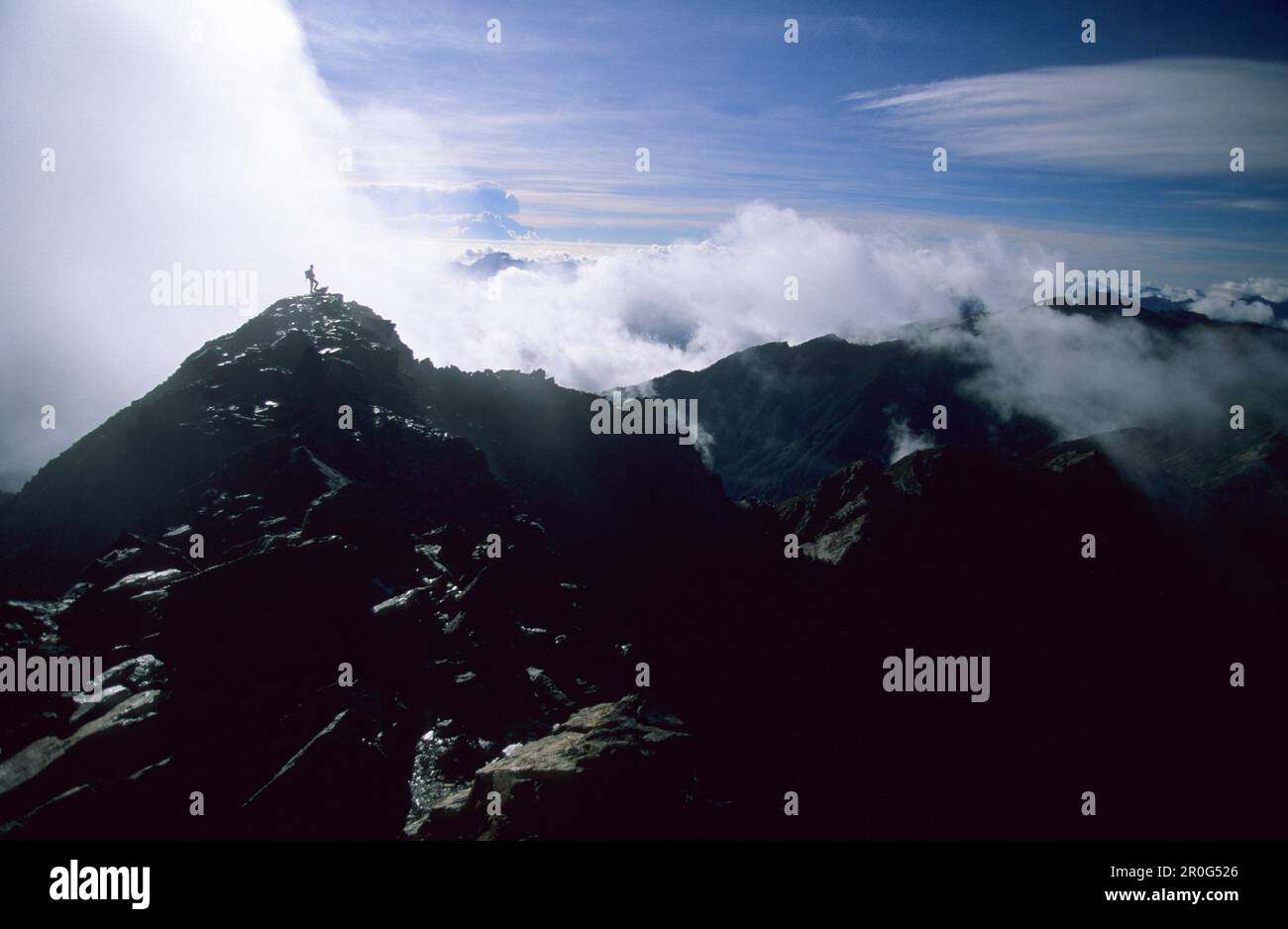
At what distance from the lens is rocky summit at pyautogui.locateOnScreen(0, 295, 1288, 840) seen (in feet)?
124

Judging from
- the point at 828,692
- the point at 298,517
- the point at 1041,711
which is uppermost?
the point at 298,517

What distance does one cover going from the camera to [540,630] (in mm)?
54812

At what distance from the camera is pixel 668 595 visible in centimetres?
7556

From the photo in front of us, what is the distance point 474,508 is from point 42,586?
4379cm

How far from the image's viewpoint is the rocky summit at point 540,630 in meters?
37.7
